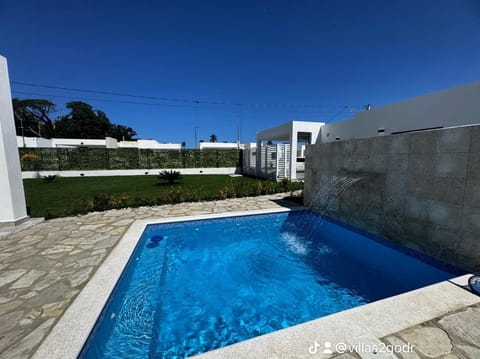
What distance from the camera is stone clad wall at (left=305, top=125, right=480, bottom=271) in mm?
2961

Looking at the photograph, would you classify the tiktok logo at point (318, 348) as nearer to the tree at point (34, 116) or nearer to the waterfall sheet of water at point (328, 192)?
the waterfall sheet of water at point (328, 192)

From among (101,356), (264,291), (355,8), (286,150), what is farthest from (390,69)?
(101,356)

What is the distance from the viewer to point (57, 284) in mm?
2664

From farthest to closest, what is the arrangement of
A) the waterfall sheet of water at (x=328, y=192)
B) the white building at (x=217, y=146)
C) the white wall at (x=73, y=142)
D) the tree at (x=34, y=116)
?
the tree at (x=34, y=116), the white building at (x=217, y=146), the white wall at (x=73, y=142), the waterfall sheet of water at (x=328, y=192)

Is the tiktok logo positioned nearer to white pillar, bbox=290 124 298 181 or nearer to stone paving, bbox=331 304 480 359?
stone paving, bbox=331 304 480 359

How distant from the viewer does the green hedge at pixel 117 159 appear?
16.2 meters

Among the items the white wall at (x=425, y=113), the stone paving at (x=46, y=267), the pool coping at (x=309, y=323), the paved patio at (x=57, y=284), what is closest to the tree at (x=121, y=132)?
the stone paving at (x=46, y=267)

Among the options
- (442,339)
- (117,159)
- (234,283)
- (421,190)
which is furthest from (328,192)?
(117,159)

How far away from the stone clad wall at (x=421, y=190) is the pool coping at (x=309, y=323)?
0.86 meters

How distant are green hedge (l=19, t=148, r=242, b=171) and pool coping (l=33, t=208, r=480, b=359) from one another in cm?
1722

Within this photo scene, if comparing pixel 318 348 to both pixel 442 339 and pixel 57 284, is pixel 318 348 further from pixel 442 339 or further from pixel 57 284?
pixel 57 284

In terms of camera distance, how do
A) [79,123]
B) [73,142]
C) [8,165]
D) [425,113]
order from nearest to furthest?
[8,165], [425,113], [73,142], [79,123]

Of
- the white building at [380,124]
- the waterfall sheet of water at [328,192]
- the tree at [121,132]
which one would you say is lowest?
the waterfall sheet of water at [328,192]

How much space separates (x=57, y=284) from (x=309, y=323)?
3.32 meters
